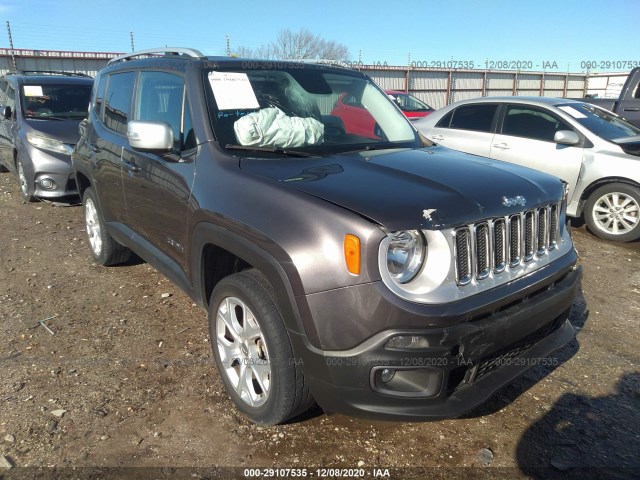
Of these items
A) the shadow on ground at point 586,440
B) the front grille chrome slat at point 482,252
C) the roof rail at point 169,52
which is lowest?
the shadow on ground at point 586,440

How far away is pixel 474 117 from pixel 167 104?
16.6ft

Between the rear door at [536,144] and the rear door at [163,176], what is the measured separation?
468 cm

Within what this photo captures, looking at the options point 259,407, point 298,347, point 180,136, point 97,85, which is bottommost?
point 259,407

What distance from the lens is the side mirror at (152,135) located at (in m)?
2.87

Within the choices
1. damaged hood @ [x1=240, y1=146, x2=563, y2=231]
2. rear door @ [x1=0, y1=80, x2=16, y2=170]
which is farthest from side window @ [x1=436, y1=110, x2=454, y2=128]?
rear door @ [x1=0, y1=80, x2=16, y2=170]

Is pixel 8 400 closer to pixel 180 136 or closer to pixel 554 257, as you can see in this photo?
pixel 180 136

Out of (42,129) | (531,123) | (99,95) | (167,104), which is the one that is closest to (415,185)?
(167,104)

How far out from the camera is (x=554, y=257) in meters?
2.70

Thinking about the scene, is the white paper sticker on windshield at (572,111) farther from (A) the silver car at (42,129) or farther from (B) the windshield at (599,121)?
(A) the silver car at (42,129)

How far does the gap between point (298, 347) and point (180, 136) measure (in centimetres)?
164

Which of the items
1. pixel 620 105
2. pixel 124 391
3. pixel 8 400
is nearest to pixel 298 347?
pixel 124 391

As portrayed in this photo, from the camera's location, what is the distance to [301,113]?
3283 millimetres

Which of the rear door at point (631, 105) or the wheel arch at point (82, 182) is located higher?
the rear door at point (631, 105)

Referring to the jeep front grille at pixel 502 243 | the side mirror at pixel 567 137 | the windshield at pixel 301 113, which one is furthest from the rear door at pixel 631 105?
the jeep front grille at pixel 502 243
